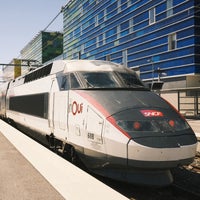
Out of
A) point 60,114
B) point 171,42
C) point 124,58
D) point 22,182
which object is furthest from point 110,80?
point 124,58

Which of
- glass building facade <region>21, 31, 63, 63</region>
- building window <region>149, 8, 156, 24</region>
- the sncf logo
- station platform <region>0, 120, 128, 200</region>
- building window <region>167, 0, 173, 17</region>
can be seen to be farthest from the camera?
glass building facade <region>21, 31, 63, 63</region>

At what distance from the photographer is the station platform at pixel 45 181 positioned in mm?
5859

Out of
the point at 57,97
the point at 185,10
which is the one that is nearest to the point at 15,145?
the point at 57,97

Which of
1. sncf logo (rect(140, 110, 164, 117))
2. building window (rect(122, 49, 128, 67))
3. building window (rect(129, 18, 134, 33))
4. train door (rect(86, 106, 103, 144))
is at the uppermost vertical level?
building window (rect(129, 18, 134, 33))

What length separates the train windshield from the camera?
8525 mm

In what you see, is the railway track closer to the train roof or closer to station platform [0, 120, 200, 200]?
station platform [0, 120, 200, 200]

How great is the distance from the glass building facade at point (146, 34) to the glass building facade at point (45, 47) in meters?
46.5

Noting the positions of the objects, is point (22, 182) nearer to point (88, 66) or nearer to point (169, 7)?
point (88, 66)

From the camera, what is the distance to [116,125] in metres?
6.66

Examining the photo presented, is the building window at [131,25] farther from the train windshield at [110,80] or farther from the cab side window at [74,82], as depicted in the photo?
the cab side window at [74,82]

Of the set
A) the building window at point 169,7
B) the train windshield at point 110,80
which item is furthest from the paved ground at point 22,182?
the building window at point 169,7

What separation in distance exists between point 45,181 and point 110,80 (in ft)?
10.3

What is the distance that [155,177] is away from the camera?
6.84 meters

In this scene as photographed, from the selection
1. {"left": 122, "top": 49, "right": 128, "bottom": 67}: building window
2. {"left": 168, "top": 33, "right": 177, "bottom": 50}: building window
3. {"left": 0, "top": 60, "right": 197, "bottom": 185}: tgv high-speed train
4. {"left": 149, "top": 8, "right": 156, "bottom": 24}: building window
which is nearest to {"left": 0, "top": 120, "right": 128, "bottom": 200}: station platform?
{"left": 0, "top": 60, "right": 197, "bottom": 185}: tgv high-speed train
